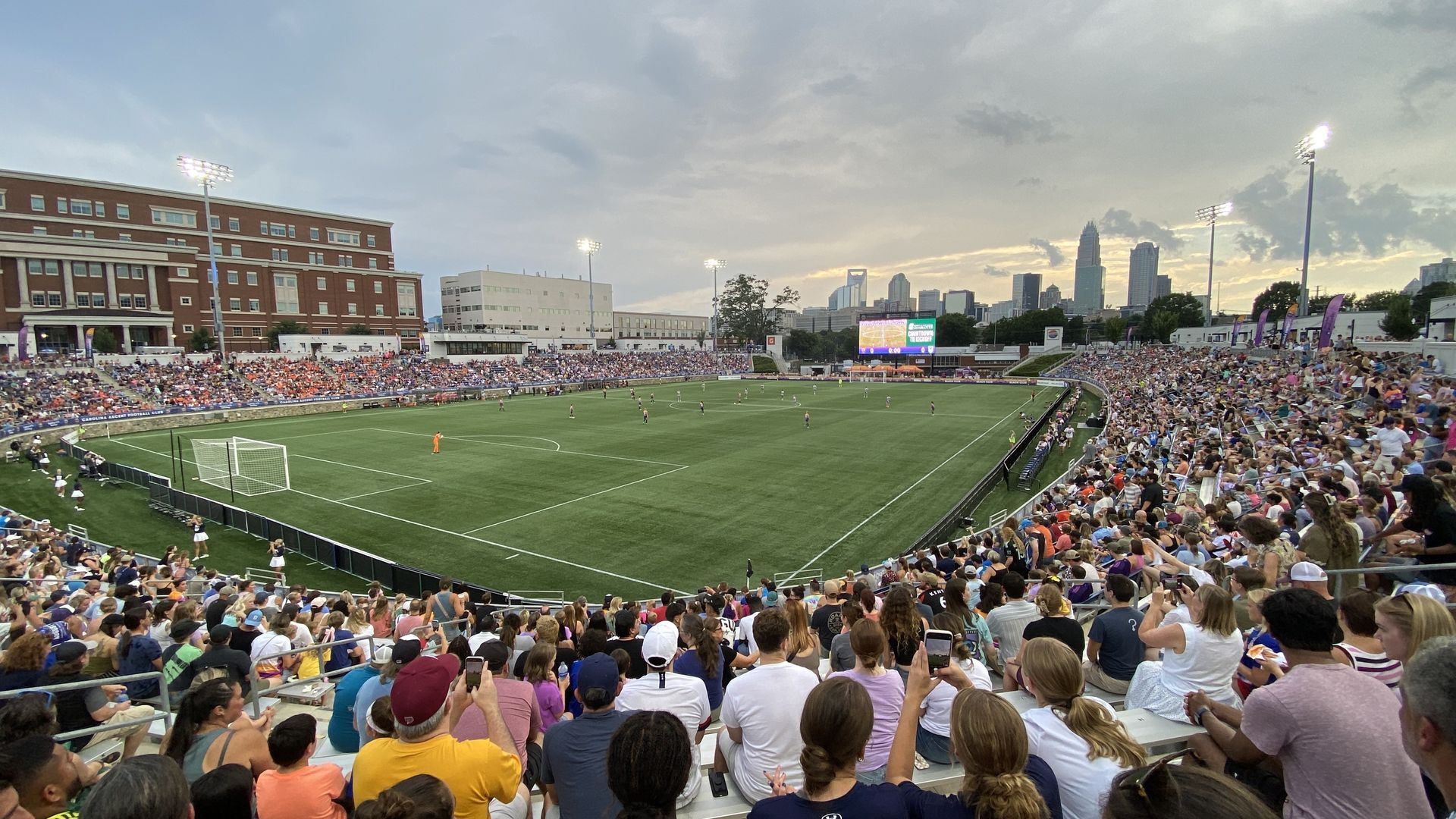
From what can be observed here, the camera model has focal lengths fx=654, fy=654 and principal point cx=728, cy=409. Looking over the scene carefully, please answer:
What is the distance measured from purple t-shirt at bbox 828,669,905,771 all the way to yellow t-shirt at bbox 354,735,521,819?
2016 millimetres

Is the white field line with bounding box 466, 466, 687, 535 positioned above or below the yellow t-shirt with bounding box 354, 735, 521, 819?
below

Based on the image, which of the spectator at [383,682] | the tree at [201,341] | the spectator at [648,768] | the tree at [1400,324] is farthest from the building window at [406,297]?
the tree at [1400,324]

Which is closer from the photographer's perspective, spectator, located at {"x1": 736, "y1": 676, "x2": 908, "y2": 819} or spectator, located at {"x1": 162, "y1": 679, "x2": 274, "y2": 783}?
spectator, located at {"x1": 736, "y1": 676, "x2": 908, "y2": 819}

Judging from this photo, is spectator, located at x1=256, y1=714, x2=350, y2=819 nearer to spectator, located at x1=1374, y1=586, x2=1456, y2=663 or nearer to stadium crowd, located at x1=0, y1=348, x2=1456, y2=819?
stadium crowd, located at x1=0, y1=348, x2=1456, y2=819

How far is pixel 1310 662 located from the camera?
3342 mm

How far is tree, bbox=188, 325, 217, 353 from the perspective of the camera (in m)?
65.9

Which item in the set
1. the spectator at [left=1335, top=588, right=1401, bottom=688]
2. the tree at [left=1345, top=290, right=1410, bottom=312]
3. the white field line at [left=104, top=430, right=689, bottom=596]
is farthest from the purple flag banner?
the tree at [left=1345, top=290, right=1410, bottom=312]

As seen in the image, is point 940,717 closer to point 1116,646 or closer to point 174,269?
point 1116,646

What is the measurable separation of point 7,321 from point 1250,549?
87.1 meters

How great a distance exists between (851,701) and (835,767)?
0.27m

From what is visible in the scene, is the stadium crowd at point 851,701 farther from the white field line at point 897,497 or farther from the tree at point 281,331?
the tree at point 281,331

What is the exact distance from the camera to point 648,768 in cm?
273

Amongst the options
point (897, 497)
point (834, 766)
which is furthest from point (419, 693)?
point (897, 497)

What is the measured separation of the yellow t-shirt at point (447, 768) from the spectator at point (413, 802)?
818 millimetres
